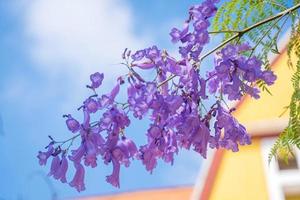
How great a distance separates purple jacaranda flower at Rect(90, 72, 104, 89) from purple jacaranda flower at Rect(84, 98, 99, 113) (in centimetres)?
2

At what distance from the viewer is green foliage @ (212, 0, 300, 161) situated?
2.52ft

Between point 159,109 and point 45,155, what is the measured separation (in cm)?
13

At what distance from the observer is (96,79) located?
61 cm

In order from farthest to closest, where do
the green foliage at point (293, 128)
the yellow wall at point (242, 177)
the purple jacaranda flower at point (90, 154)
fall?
the yellow wall at point (242, 177) → the green foliage at point (293, 128) → the purple jacaranda flower at point (90, 154)

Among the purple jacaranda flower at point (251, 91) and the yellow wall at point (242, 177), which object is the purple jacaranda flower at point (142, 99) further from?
the yellow wall at point (242, 177)

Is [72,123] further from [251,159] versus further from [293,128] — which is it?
[251,159]

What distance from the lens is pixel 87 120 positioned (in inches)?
24.0

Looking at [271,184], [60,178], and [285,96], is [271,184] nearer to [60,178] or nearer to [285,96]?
[285,96]

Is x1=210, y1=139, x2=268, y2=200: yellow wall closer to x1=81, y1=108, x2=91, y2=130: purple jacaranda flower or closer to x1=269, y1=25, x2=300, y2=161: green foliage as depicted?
x1=269, y1=25, x2=300, y2=161: green foliage

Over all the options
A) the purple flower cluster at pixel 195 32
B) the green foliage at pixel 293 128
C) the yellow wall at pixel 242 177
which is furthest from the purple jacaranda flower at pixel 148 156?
the yellow wall at pixel 242 177

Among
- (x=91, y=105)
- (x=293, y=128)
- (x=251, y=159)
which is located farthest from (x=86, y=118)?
(x=251, y=159)

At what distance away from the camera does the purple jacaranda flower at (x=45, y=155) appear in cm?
62

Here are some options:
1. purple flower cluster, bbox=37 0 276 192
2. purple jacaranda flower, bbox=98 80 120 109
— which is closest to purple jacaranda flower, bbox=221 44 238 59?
purple flower cluster, bbox=37 0 276 192

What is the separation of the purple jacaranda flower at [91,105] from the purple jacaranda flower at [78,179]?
2.2 inches
